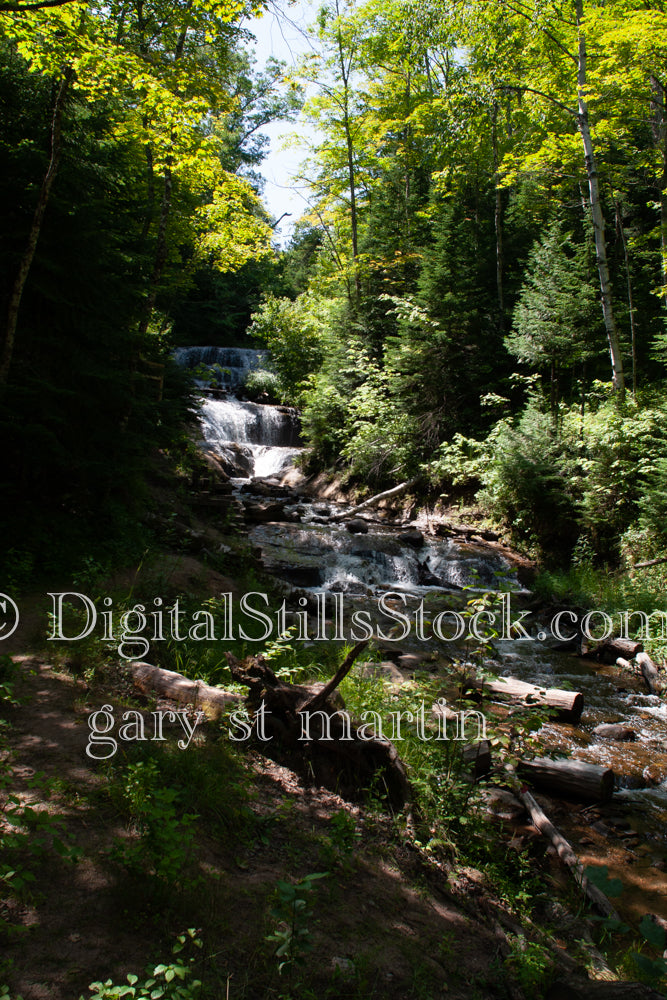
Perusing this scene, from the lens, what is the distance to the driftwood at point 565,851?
350 centimetres

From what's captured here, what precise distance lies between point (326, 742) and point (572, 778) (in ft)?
7.90

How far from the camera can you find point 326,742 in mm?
3881

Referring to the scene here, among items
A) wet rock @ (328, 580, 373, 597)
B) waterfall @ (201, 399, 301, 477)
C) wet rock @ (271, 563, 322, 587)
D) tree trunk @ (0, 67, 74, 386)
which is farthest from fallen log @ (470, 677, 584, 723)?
waterfall @ (201, 399, 301, 477)

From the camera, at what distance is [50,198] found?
590cm

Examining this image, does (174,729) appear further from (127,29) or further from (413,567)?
(127,29)

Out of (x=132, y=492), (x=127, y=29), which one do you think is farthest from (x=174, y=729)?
(x=127, y=29)

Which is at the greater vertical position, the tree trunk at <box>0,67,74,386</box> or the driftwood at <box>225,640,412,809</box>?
the tree trunk at <box>0,67,74,386</box>

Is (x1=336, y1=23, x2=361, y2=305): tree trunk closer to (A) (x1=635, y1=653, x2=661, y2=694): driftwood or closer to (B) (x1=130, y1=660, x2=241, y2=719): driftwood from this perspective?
(A) (x1=635, y1=653, x2=661, y2=694): driftwood

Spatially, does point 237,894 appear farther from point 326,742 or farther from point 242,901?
point 326,742

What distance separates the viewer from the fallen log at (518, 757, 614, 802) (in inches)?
184

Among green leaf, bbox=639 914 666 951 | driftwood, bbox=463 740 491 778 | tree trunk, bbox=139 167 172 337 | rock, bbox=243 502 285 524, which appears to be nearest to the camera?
green leaf, bbox=639 914 666 951

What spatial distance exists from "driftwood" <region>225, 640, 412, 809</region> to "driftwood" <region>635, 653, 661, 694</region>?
4.69 meters

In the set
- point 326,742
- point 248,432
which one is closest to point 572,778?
point 326,742
